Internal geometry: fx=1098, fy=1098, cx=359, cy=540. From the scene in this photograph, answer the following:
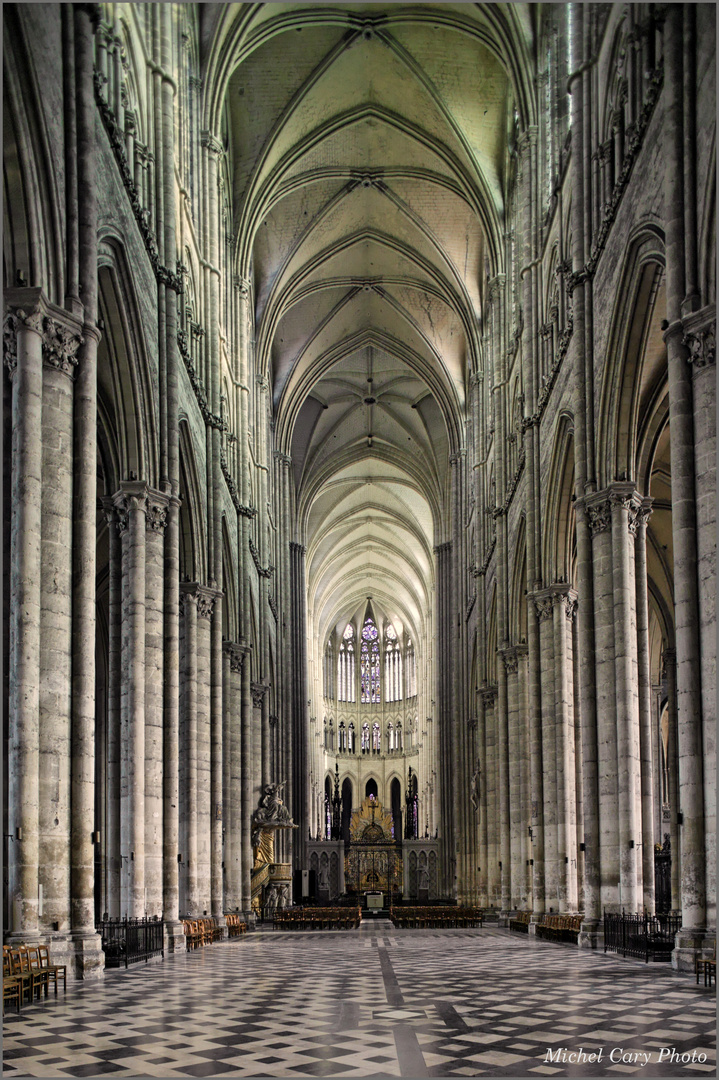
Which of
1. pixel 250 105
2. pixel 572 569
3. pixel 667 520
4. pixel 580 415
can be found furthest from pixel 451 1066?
pixel 250 105

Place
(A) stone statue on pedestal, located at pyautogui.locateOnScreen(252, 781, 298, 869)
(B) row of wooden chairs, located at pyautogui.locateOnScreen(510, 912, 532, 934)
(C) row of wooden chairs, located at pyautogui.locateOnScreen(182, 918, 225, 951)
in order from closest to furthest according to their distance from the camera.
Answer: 1. (C) row of wooden chairs, located at pyautogui.locateOnScreen(182, 918, 225, 951)
2. (B) row of wooden chairs, located at pyautogui.locateOnScreen(510, 912, 532, 934)
3. (A) stone statue on pedestal, located at pyautogui.locateOnScreen(252, 781, 298, 869)

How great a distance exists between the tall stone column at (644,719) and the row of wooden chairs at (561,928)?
279cm

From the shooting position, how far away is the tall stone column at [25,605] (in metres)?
13.8

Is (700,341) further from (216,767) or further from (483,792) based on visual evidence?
(483,792)

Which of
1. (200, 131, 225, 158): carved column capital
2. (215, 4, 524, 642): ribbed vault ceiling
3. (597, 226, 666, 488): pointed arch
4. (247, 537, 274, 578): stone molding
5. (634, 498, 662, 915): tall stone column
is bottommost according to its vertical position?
(634, 498, 662, 915): tall stone column

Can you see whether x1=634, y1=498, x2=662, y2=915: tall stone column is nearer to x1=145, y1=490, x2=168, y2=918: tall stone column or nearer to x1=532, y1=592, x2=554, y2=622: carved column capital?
x1=532, y1=592, x2=554, y2=622: carved column capital

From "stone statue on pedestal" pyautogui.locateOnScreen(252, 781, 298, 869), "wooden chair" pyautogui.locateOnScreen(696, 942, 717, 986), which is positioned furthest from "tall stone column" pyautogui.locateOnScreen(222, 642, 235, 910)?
"wooden chair" pyautogui.locateOnScreen(696, 942, 717, 986)

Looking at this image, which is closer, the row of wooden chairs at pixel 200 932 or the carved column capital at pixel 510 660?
the row of wooden chairs at pixel 200 932

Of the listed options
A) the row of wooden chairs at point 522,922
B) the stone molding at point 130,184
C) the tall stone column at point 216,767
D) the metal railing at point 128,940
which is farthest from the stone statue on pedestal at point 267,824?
the stone molding at point 130,184

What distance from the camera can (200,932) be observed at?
25.4 meters

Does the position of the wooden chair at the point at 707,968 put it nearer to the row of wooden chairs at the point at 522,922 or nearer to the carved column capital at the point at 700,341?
the carved column capital at the point at 700,341

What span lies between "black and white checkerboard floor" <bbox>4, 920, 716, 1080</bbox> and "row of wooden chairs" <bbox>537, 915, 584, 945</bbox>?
5761mm

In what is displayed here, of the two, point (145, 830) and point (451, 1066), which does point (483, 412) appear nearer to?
point (145, 830)

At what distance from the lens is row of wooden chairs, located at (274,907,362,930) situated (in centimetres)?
3688
